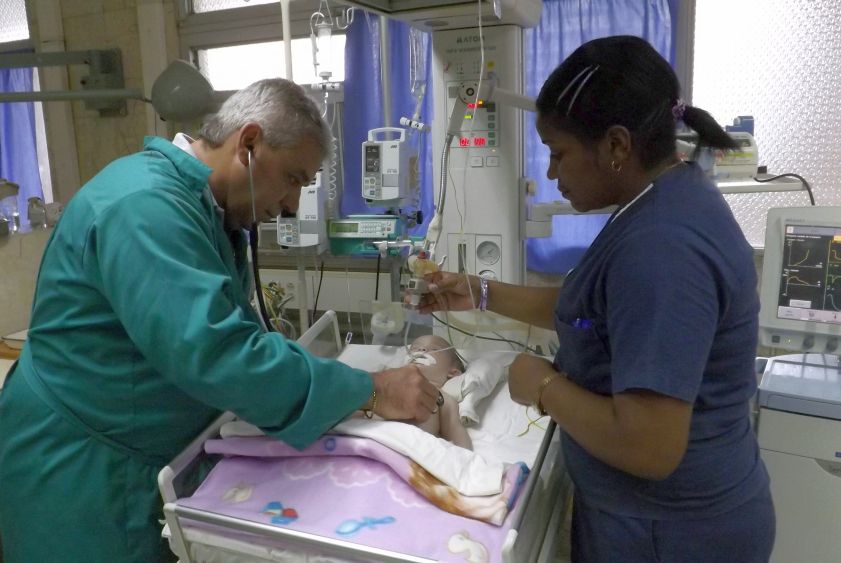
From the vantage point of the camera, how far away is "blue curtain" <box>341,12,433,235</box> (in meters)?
2.79

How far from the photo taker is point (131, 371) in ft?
3.92

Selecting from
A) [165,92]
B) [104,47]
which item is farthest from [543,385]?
[104,47]

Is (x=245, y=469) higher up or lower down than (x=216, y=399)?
A: lower down

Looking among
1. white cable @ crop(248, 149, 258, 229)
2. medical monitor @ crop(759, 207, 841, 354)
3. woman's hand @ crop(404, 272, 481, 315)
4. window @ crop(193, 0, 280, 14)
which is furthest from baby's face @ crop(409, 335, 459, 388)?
window @ crop(193, 0, 280, 14)

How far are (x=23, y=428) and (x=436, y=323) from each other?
1222 mm

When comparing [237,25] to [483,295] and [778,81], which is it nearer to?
[483,295]

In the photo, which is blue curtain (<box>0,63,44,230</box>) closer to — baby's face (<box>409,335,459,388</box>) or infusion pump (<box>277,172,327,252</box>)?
infusion pump (<box>277,172,327,252</box>)

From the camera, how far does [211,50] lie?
3.30 metres

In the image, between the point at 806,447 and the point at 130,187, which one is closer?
the point at 130,187

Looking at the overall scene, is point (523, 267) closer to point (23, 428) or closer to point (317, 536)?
point (317, 536)

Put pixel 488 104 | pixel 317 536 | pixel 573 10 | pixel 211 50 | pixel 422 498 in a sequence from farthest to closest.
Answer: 1. pixel 211 50
2. pixel 573 10
3. pixel 488 104
4. pixel 422 498
5. pixel 317 536

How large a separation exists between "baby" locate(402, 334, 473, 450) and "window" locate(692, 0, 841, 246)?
1435mm

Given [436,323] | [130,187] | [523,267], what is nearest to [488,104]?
[523,267]

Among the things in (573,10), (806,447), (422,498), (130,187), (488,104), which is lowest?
(806,447)
